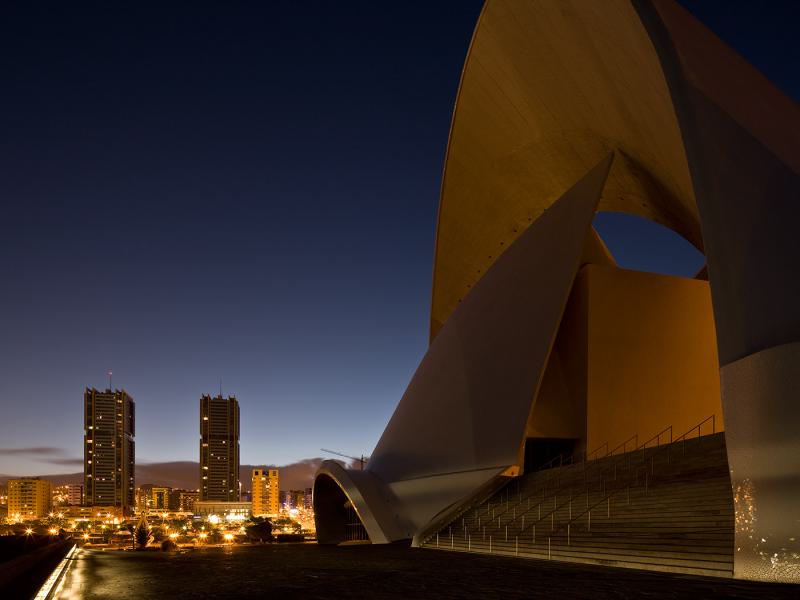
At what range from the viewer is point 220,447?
147625mm

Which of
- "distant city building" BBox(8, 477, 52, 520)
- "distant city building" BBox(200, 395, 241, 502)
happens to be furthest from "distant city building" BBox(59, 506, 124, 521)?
"distant city building" BBox(8, 477, 52, 520)

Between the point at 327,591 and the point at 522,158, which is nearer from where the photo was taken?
the point at 327,591

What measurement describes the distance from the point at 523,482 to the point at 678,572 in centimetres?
717

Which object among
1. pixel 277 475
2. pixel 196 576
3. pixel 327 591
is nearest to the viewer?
pixel 327 591

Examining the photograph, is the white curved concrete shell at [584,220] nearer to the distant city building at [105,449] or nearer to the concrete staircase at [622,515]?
the concrete staircase at [622,515]

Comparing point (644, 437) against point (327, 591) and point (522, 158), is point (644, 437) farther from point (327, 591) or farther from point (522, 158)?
point (327, 591)

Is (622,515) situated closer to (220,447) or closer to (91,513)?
(91,513)

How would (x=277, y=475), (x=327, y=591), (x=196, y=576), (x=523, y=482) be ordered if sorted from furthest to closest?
1. (x=277, y=475)
2. (x=523, y=482)
3. (x=196, y=576)
4. (x=327, y=591)

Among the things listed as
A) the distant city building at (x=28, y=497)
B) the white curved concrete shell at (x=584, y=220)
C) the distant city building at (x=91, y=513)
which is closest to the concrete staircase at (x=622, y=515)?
the white curved concrete shell at (x=584, y=220)

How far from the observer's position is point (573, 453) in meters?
17.5

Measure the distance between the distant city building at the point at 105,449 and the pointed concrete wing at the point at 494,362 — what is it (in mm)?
126458

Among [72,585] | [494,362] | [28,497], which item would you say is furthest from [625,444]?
[28,497]

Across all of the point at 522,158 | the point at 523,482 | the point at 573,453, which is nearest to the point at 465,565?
the point at 523,482

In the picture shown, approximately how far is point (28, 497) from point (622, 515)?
158858mm
